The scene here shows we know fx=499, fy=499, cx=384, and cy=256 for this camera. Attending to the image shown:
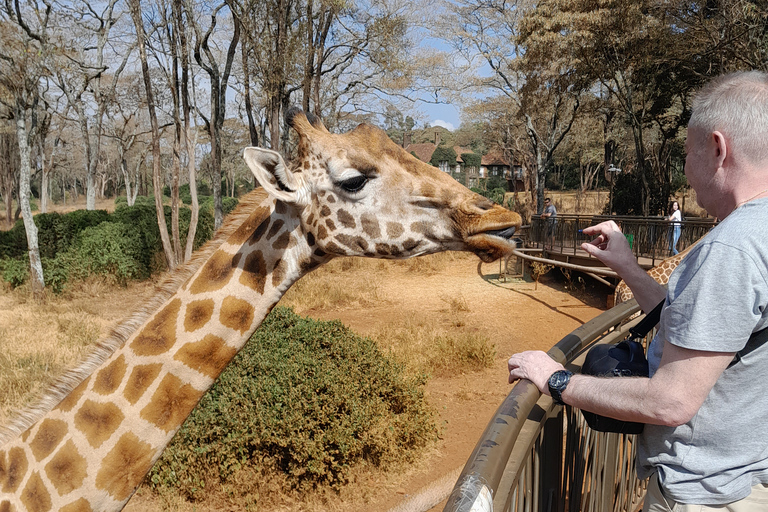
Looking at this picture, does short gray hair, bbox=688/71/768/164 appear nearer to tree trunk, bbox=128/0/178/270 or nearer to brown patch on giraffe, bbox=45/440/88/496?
brown patch on giraffe, bbox=45/440/88/496

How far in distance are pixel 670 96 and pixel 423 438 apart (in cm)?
2125

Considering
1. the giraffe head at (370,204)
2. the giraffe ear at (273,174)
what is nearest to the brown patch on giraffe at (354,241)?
the giraffe head at (370,204)

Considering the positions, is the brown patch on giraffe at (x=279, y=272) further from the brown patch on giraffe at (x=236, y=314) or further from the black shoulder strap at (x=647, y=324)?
the black shoulder strap at (x=647, y=324)

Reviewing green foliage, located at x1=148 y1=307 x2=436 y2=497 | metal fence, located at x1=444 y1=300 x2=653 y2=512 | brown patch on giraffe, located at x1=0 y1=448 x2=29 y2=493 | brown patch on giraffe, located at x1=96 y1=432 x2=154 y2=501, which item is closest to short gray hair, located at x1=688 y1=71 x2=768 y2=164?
metal fence, located at x1=444 y1=300 x2=653 y2=512

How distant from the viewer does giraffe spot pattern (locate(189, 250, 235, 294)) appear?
2072 mm

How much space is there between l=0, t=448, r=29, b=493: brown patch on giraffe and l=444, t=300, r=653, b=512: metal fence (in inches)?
75.6

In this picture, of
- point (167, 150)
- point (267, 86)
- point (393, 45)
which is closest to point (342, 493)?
point (267, 86)

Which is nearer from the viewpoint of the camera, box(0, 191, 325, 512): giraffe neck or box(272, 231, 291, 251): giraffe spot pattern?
box(0, 191, 325, 512): giraffe neck

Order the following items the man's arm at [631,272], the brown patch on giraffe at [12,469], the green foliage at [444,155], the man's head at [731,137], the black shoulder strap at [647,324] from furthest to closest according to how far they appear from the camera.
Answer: the green foliage at [444,155] < the brown patch on giraffe at [12,469] < the man's arm at [631,272] < the black shoulder strap at [647,324] < the man's head at [731,137]

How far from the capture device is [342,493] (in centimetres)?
426

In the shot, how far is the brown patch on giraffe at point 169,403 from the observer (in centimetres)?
196

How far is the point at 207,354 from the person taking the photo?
2002mm

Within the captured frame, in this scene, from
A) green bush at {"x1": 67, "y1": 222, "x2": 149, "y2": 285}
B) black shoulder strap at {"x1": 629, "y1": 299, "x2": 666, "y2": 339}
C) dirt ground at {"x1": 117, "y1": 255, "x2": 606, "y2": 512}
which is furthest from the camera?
green bush at {"x1": 67, "y1": 222, "x2": 149, "y2": 285}

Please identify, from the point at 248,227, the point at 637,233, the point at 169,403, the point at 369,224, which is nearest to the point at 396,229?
the point at 369,224
